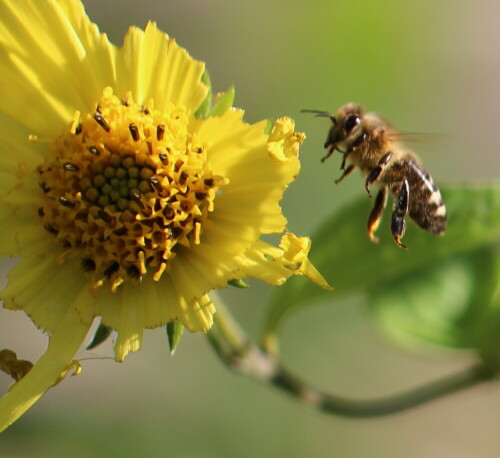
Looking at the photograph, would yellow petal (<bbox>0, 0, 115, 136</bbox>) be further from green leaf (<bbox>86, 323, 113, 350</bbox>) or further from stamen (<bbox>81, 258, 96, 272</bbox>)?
green leaf (<bbox>86, 323, 113, 350</bbox>)

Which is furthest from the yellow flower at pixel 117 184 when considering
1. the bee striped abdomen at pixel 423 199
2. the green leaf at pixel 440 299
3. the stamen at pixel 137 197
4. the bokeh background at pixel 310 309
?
the bokeh background at pixel 310 309

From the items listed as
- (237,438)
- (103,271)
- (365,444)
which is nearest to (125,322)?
(103,271)

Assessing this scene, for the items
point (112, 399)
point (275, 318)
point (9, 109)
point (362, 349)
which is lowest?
point (362, 349)

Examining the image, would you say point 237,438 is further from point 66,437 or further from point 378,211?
point 378,211

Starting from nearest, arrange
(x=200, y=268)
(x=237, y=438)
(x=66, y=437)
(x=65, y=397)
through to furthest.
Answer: (x=200, y=268) < (x=66, y=437) < (x=237, y=438) < (x=65, y=397)

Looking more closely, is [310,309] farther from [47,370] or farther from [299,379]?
[47,370]

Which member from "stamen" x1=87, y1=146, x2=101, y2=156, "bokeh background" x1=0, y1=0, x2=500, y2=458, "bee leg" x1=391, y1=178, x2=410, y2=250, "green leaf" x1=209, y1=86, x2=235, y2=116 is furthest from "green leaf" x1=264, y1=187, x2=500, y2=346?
"bokeh background" x1=0, y1=0, x2=500, y2=458
